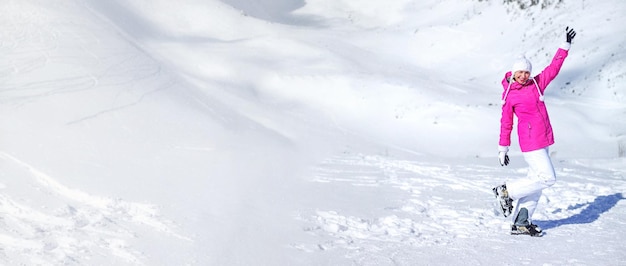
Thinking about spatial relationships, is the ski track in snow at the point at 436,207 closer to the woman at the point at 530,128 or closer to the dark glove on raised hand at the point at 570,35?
the woman at the point at 530,128

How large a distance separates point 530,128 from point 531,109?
0.19 metres

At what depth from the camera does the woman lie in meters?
5.70

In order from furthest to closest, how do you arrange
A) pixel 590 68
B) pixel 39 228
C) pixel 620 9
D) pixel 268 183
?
pixel 620 9 → pixel 590 68 → pixel 268 183 → pixel 39 228

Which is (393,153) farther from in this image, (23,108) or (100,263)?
(100,263)

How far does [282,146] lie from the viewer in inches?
433

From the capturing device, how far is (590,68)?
1675 centimetres

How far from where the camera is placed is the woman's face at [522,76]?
18.6ft

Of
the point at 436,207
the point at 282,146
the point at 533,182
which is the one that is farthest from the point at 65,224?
the point at 282,146

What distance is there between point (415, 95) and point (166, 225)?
1250cm

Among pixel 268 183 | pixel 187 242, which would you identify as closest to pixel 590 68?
pixel 268 183

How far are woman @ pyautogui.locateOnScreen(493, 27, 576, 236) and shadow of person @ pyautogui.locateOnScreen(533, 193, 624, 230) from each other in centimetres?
50

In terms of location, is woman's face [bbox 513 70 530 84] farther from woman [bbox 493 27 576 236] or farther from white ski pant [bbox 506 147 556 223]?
white ski pant [bbox 506 147 556 223]

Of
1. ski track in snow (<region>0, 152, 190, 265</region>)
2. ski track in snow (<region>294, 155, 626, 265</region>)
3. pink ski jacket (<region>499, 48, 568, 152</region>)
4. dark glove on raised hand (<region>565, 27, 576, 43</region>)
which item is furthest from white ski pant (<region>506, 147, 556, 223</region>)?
ski track in snow (<region>0, 152, 190, 265</region>)

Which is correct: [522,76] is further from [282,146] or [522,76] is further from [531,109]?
[282,146]
